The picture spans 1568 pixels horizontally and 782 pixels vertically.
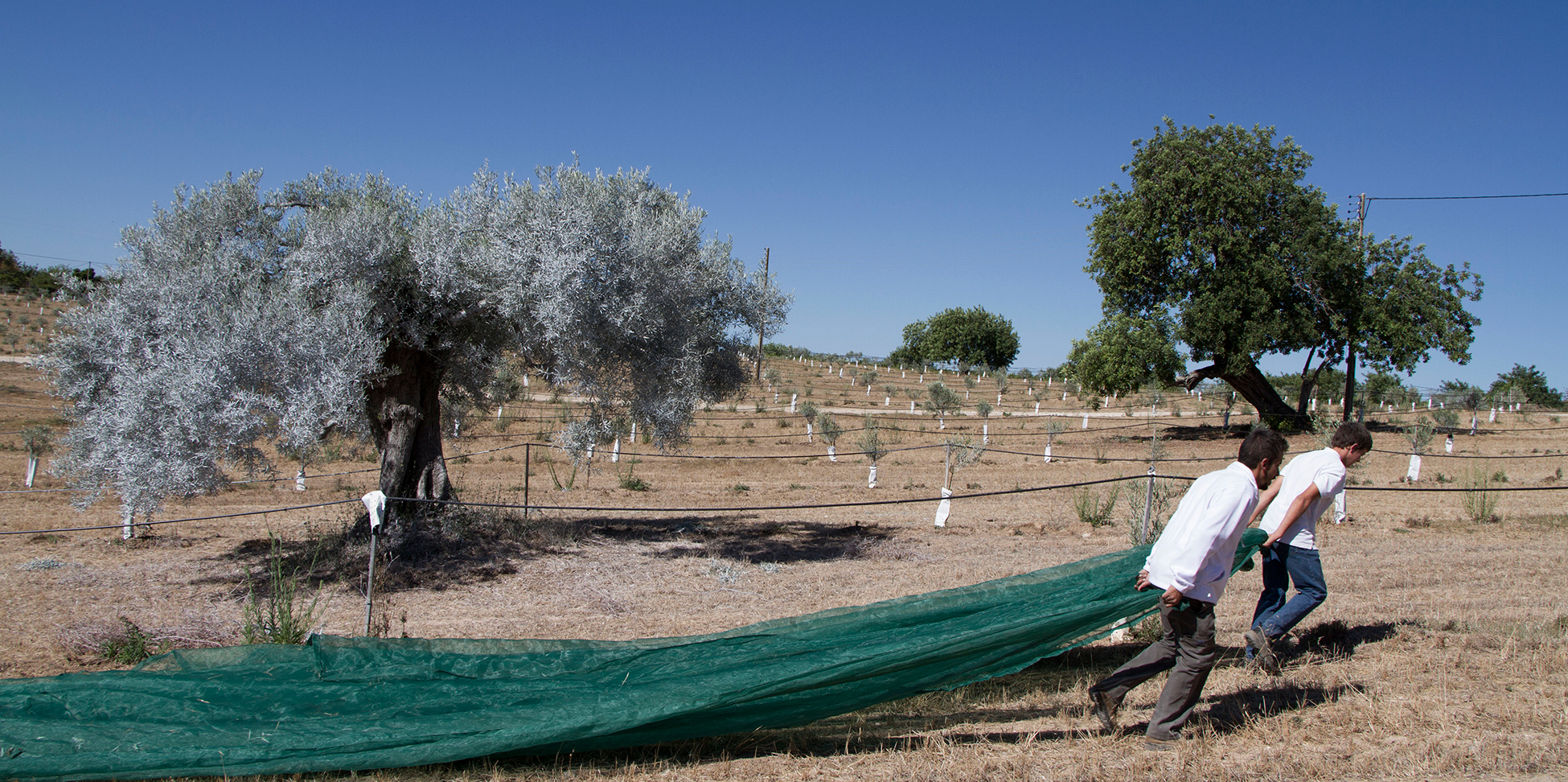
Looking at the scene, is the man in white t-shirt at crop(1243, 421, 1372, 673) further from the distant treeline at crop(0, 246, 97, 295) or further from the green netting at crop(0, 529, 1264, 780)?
the distant treeline at crop(0, 246, 97, 295)

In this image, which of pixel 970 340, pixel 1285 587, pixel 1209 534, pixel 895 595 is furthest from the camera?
pixel 970 340

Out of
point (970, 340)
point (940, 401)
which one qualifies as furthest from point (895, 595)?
point (970, 340)

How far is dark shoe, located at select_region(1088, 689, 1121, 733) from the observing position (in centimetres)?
457

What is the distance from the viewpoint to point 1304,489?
17.8ft

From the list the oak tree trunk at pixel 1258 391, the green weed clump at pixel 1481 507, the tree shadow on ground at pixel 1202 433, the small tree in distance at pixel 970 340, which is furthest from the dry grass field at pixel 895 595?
the small tree in distance at pixel 970 340

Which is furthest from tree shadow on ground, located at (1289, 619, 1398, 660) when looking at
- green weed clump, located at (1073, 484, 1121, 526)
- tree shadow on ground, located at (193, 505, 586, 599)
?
tree shadow on ground, located at (193, 505, 586, 599)

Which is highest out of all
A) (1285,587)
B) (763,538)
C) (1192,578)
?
(1192,578)

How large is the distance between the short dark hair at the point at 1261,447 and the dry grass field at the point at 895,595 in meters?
1.44

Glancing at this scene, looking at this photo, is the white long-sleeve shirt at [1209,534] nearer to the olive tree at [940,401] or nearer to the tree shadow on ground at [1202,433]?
the tree shadow on ground at [1202,433]

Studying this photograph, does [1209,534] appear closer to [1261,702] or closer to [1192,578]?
[1192,578]

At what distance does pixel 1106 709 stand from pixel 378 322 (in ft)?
27.1

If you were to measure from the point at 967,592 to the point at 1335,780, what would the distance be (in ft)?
6.84

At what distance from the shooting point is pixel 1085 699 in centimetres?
518

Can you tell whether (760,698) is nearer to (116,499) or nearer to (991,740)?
(991,740)
